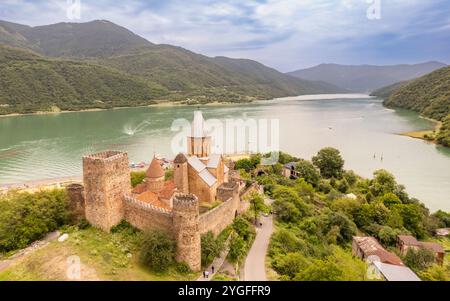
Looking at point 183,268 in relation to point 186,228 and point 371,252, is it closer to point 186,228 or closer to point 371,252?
point 186,228

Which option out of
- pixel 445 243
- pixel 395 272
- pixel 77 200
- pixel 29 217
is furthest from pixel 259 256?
pixel 445 243

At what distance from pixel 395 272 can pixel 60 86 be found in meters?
111

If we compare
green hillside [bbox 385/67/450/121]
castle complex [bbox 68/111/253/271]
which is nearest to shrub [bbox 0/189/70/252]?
castle complex [bbox 68/111/253/271]

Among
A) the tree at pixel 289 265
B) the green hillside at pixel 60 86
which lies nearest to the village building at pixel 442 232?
the tree at pixel 289 265

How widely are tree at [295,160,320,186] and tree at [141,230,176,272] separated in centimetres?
2450

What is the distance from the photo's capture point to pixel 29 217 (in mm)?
15961

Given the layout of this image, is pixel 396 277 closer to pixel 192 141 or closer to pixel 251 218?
pixel 251 218

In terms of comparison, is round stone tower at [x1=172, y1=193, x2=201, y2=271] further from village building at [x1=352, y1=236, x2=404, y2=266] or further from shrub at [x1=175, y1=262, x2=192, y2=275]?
village building at [x1=352, y1=236, x2=404, y2=266]

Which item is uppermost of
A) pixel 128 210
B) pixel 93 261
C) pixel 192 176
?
pixel 192 176

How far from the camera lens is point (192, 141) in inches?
874

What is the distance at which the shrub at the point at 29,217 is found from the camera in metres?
15.3

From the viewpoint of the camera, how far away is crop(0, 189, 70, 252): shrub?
1532cm

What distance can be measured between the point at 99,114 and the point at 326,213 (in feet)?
263
